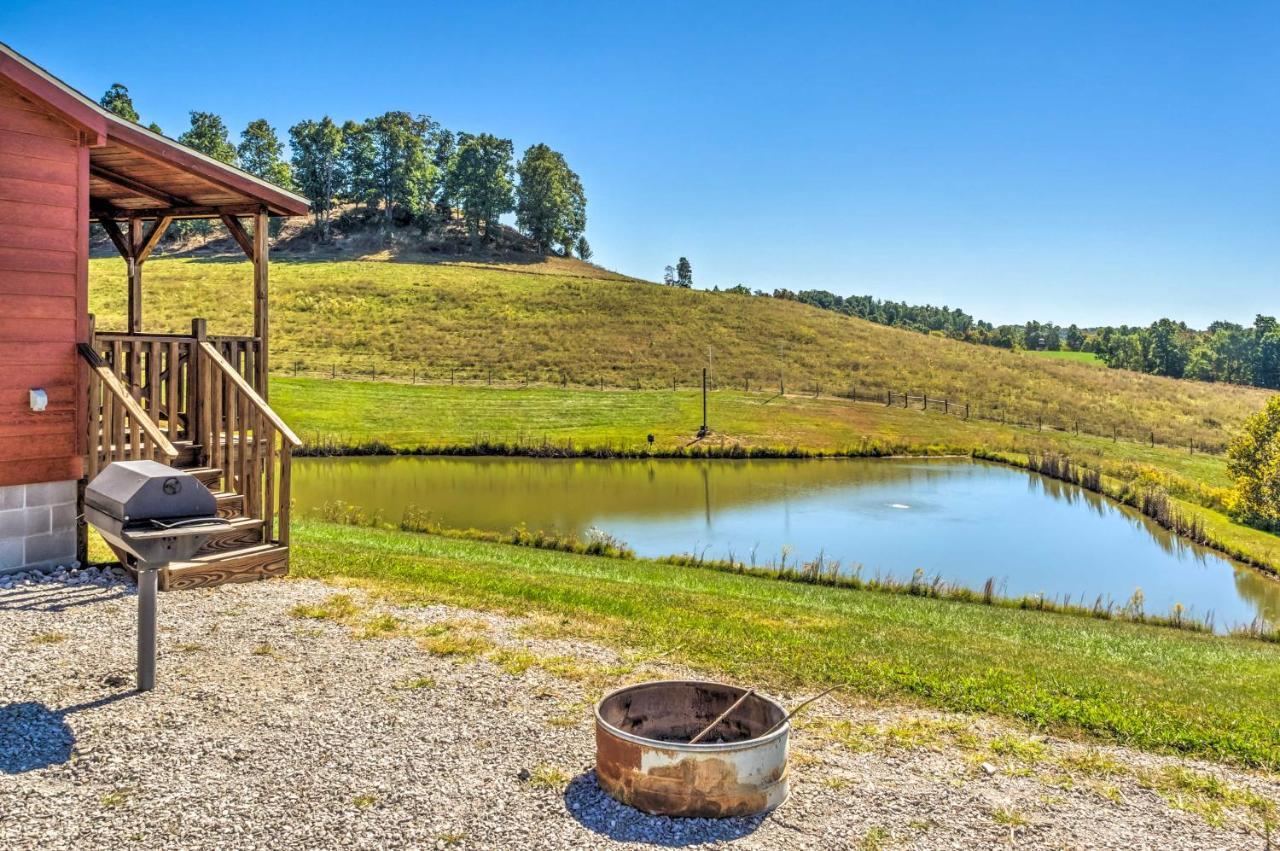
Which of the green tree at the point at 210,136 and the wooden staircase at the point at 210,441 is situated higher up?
the green tree at the point at 210,136

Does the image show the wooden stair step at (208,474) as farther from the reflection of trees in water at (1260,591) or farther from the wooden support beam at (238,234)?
the reflection of trees in water at (1260,591)

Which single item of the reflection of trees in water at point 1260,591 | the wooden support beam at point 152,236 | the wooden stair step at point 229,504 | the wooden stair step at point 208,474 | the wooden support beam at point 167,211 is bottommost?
the reflection of trees in water at point 1260,591

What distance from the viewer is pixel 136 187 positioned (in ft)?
34.1

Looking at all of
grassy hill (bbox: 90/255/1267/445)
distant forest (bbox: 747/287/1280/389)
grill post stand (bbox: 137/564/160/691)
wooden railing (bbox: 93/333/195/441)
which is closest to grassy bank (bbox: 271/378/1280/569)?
grassy hill (bbox: 90/255/1267/445)

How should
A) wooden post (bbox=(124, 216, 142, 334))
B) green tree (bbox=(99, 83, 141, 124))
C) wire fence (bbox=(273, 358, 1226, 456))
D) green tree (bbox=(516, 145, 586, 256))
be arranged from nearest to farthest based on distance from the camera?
wooden post (bbox=(124, 216, 142, 334)), wire fence (bbox=(273, 358, 1226, 456)), green tree (bbox=(99, 83, 141, 124)), green tree (bbox=(516, 145, 586, 256))

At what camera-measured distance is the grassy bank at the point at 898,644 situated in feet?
22.1

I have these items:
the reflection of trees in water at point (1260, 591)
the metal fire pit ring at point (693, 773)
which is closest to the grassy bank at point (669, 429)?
the reflection of trees in water at point (1260, 591)

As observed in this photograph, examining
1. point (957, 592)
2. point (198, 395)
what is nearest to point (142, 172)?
point (198, 395)

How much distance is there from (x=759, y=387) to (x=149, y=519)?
158 ft

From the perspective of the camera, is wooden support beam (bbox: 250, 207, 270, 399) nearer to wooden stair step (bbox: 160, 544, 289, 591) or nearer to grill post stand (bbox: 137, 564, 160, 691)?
wooden stair step (bbox: 160, 544, 289, 591)

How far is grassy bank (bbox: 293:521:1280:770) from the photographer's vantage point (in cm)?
672

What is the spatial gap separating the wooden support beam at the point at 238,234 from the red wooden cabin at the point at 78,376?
2.10 feet

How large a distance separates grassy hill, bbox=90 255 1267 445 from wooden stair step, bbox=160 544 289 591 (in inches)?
1559

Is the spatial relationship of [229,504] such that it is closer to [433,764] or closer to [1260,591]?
[433,764]
